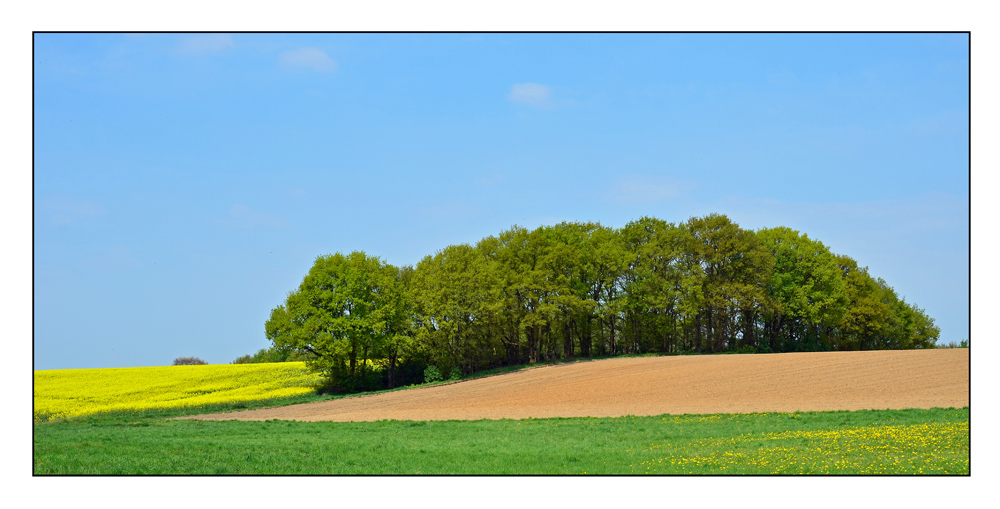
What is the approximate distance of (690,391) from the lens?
40.7 metres

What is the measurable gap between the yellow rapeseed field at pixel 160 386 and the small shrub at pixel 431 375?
8557mm

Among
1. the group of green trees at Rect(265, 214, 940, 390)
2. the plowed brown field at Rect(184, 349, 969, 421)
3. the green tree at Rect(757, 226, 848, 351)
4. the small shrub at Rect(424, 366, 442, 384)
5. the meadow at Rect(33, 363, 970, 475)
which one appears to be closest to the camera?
the meadow at Rect(33, 363, 970, 475)

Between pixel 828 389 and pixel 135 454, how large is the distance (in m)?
31.0

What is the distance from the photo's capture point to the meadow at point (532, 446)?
18.5 m

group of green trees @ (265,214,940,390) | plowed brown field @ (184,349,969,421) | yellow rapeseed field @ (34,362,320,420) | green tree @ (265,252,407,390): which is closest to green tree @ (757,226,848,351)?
group of green trees @ (265,214,940,390)

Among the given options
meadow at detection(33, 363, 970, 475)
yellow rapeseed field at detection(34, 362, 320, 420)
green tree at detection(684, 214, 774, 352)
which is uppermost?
green tree at detection(684, 214, 774, 352)

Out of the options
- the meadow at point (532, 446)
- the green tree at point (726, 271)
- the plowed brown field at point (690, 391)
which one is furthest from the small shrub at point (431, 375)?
the green tree at point (726, 271)

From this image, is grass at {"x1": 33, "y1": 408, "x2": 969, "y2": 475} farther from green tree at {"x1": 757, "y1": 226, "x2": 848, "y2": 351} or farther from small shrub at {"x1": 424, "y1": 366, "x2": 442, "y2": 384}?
green tree at {"x1": 757, "y1": 226, "x2": 848, "y2": 351}

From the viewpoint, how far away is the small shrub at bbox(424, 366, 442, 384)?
57.3 meters

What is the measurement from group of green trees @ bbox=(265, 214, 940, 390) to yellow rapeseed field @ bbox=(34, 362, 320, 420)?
14.9ft

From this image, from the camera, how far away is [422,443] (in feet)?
81.3

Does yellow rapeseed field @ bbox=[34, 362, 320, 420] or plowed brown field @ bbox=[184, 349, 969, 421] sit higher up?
plowed brown field @ bbox=[184, 349, 969, 421]

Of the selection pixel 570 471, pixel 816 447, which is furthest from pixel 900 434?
pixel 570 471
